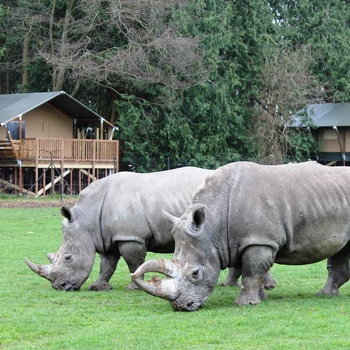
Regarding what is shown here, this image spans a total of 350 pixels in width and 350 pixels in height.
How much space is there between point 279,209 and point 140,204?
286 centimetres

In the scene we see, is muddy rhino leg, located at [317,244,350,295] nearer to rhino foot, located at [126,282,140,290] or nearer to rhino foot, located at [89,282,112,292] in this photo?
rhino foot, located at [126,282,140,290]

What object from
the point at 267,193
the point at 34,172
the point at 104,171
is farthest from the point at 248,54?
the point at 267,193

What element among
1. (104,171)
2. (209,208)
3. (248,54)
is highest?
(248,54)

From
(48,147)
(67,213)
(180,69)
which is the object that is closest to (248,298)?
(67,213)

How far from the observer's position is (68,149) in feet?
145

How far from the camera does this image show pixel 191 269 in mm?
11539

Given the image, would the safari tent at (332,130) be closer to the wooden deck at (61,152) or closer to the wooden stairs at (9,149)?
the wooden deck at (61,152)

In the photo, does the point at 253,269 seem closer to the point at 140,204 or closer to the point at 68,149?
the point at 140,204

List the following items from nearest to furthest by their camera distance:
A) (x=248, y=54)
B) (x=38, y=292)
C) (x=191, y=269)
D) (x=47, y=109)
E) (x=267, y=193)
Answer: (x=191, y=269)
(x=267, y=193)
(x=38, y=292)
(x=47, y=109)
(x=248, y=54)

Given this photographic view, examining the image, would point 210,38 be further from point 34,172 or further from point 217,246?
point 217,246

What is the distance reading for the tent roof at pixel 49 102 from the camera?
1746 inches

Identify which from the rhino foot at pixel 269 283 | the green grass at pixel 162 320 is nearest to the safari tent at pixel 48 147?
the rhino foot at pixel 269 283

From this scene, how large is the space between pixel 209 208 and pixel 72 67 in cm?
3407

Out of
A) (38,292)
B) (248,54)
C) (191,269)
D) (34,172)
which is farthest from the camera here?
(248,54)
